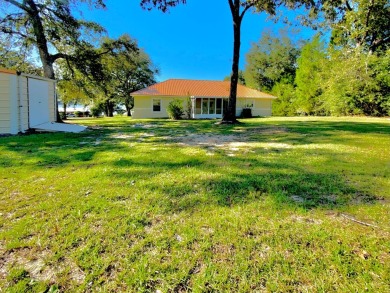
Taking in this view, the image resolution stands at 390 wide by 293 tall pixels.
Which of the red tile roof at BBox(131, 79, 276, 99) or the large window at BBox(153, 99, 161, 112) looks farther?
the large window at BBox(153, 99, 161, 112)

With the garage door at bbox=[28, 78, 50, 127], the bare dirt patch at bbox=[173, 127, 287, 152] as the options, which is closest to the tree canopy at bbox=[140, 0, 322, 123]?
the bare dirt patch at bbox=[173, 127, 287, 152]

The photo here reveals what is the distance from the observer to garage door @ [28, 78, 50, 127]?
10.2m

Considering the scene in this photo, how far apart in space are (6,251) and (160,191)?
1.70 m

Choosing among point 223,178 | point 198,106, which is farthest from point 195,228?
point 198,106

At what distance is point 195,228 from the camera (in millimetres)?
2299

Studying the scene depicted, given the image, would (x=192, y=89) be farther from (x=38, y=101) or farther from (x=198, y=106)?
(x=38, y=101)

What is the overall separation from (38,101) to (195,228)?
1187 centimetres

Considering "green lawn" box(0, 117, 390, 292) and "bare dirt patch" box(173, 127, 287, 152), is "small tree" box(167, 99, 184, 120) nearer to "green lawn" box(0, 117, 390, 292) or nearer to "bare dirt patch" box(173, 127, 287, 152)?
"bare dirt patch" box(173, 127, 287, 152)

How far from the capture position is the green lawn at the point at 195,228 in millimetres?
1682

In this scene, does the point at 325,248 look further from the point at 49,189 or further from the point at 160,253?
the point at 49,189

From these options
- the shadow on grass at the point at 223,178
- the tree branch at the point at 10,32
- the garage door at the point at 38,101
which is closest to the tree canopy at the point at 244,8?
the shadow on grass at the point at 223,178

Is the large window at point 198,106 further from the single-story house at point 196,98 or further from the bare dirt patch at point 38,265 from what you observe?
the bare dirt patch at point 38,265

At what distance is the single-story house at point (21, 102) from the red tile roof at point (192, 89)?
12024mm

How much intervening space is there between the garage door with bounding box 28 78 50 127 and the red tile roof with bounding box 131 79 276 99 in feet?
35.9
